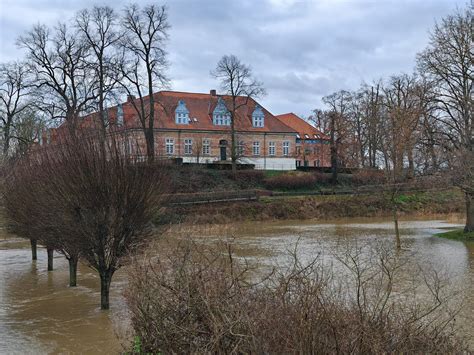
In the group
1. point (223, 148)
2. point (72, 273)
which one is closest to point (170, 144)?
point (223, 148)

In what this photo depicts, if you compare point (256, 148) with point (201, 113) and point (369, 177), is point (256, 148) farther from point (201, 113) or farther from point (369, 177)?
point (369, 177)

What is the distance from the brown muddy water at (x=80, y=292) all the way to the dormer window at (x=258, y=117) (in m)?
34.9

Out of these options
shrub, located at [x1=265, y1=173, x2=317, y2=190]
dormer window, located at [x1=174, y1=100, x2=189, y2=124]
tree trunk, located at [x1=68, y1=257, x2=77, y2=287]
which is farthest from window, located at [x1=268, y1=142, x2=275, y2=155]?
tree trunk, located at [x1=68, y1=257, x2=77, y2=287]

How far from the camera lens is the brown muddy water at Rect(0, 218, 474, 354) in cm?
1041

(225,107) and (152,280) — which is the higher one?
(225,107)

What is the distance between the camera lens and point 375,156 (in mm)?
53469

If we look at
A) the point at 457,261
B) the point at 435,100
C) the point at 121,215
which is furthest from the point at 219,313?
the point at 435,100

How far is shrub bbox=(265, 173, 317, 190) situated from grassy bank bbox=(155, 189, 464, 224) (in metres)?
4.80

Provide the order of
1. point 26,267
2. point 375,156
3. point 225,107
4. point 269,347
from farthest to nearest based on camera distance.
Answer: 1. point 225,107
2. point 375,156
3. point 26,267
4. point 269,347

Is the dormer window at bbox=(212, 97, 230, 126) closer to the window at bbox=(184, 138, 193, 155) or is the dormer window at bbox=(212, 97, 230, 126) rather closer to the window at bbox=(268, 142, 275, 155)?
the window at bbox=(184, 138, 193, 155)

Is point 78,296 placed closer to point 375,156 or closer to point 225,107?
point 375,156

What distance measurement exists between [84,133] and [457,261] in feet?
43.6

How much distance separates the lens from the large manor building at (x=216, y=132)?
2292 inches

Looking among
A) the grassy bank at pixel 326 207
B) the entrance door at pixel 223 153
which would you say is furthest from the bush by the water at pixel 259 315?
the entrance door at pixel 223 153
